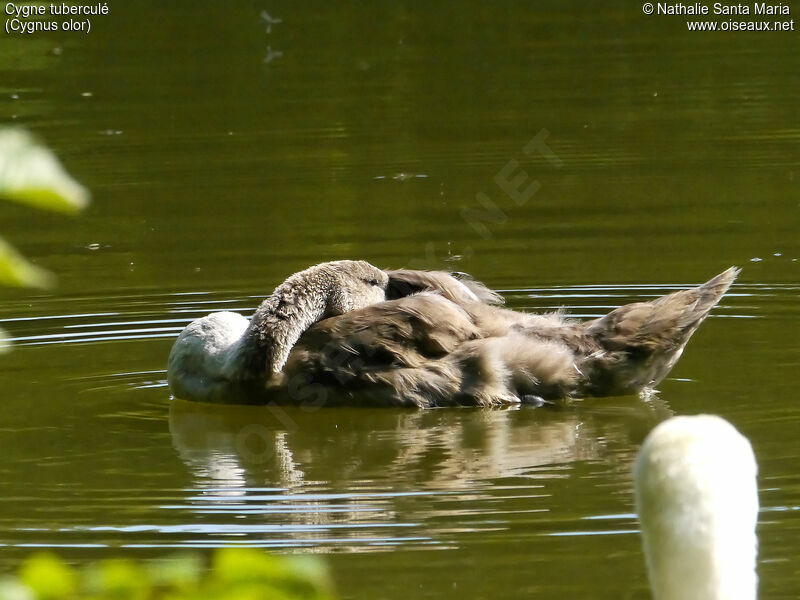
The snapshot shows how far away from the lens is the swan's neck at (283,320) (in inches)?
325

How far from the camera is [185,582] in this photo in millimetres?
1487

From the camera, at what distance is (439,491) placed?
660cm

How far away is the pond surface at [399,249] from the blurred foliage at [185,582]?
381 cm

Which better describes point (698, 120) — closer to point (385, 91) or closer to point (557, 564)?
point (385, 91)

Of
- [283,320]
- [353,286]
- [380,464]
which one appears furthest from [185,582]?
[353,286]

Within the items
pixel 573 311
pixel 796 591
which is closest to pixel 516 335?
pixel 573 311

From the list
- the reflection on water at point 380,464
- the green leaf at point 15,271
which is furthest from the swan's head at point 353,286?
the green leaf at point 15,271

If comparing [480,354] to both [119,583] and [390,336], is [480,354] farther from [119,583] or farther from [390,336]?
[119,583]

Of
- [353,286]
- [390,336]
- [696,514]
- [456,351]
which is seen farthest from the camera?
[353,286]

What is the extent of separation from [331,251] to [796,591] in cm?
678

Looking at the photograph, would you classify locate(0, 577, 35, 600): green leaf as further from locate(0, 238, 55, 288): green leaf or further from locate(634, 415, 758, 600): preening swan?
locate(634, 415, 758, 600): preening swan

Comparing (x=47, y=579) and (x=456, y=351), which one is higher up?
(x=47, y=579)

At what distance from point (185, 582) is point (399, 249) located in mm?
9896

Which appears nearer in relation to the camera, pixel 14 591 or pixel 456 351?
pixel 14 591
